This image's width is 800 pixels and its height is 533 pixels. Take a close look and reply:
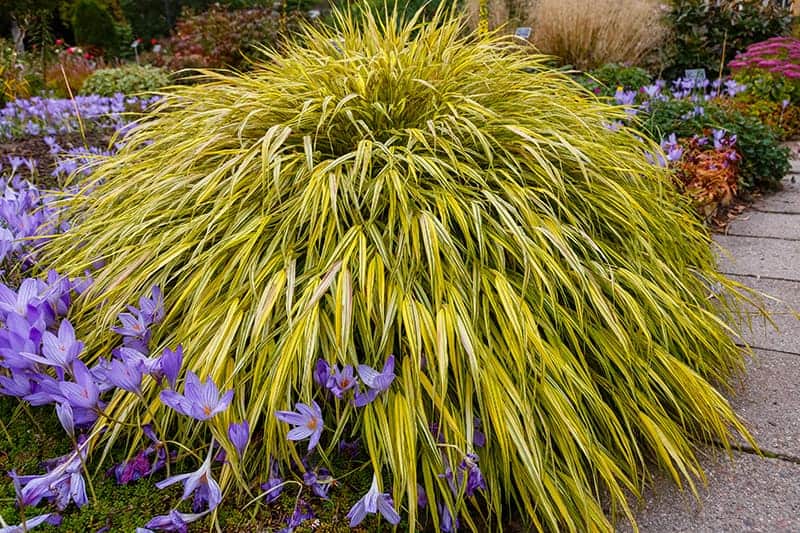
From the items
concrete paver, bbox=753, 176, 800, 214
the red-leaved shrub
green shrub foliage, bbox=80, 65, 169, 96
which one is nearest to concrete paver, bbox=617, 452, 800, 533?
concrete paver, bbox=753, 176, 800, 214

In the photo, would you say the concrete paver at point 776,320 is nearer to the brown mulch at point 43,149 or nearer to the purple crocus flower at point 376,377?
the purple crocus flower at point 376,377

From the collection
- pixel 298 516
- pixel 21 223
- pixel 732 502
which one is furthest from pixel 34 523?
pixel 732 502

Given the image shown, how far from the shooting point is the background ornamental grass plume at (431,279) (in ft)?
3.95

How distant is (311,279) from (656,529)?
2.90ft

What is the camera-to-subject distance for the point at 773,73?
17.6 ft

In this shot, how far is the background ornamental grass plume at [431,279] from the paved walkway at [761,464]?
71 millimetres

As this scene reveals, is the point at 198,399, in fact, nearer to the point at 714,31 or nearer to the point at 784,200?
the point at 784,200

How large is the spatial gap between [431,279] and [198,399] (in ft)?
1.72

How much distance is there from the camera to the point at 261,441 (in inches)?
49.8

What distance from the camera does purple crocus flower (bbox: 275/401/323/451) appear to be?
3.45 ft

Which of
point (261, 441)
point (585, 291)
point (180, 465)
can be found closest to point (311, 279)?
point (261, 441)

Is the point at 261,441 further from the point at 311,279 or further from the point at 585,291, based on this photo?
the point at 585,291

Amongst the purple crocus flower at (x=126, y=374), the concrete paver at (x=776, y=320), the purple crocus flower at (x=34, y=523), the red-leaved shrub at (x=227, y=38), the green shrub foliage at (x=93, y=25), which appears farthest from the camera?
the green shrub foliage at (x=93, y=25)

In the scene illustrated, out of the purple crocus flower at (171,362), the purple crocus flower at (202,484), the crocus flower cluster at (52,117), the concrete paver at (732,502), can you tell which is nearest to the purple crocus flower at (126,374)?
the purple crocus flower at (171,362)
